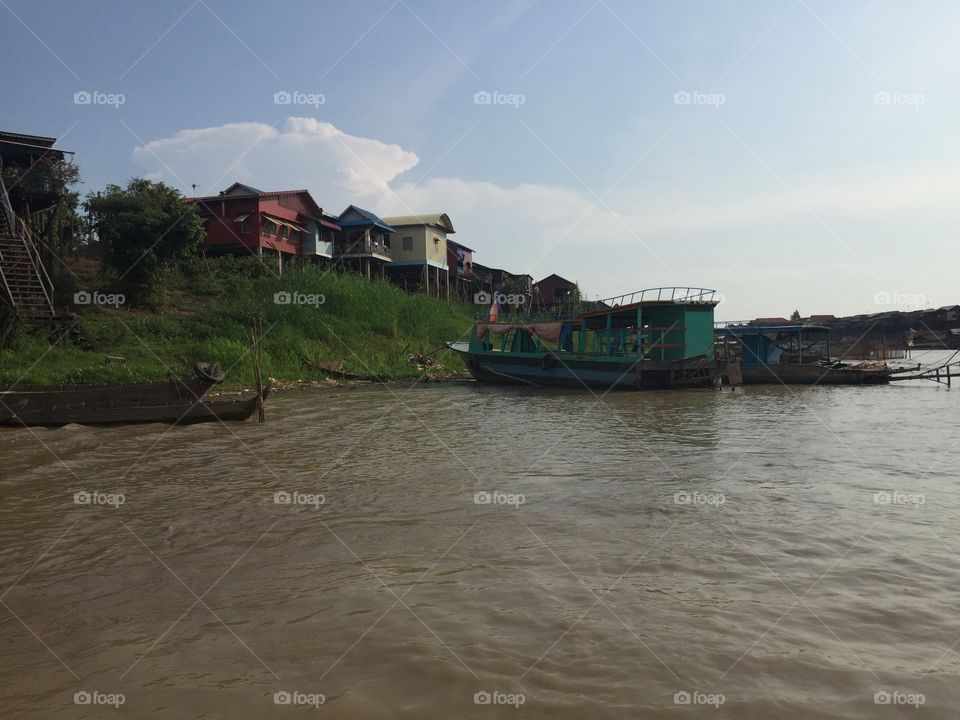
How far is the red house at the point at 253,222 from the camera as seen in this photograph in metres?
32.8

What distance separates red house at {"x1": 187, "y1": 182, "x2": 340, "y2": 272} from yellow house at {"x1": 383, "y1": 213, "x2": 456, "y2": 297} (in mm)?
7850

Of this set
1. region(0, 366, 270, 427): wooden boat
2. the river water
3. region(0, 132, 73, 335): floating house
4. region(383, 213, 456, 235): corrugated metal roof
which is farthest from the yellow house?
the river water

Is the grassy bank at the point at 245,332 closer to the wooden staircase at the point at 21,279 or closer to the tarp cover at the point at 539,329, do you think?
the wooden staircase at the point at 21,279

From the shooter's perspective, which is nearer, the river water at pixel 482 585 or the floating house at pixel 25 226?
the river water at pixel 482 585

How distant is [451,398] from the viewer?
851 inches

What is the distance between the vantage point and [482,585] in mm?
4754

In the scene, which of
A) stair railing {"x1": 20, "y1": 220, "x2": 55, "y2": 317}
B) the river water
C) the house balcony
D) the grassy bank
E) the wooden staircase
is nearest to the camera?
the river water

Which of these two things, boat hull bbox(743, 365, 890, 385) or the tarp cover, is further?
boat hull bbox(743, 365, 890, 385)

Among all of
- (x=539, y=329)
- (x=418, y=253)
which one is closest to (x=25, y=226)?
(x=539, y=329)

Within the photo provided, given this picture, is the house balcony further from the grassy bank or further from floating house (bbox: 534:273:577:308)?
floating house (bbox: 534:273:577:308)

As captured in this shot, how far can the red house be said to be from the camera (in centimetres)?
3281

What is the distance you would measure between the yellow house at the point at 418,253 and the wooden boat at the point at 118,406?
88.5ft

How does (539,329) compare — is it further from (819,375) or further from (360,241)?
(360,241)

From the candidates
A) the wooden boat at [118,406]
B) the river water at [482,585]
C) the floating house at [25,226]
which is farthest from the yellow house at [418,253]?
the river water at [482,585]
